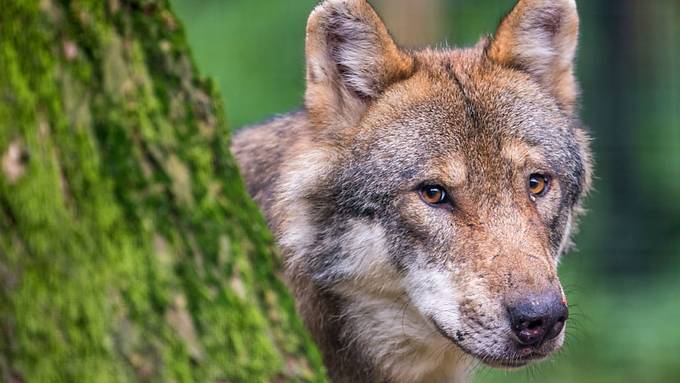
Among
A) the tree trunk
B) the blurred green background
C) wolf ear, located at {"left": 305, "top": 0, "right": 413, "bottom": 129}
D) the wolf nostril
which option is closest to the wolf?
wolf ear, located at {"left": 305, "top": 0, "right": 413, "bottom": 129}

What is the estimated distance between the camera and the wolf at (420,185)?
434 cm

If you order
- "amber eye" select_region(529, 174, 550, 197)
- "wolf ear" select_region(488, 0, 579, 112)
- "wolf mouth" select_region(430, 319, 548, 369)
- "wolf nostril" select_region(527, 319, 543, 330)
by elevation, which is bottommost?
"wolf mouth" select_region(430, 319, 548, 369)

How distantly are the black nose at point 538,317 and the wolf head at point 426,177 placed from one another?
10 cm

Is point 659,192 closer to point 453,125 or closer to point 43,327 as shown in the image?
point 453,125

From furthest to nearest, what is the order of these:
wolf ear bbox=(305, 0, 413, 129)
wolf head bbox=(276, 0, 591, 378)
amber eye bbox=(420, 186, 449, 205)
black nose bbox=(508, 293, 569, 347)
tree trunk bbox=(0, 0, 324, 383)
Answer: wolf ear bbox=(305, 0, 413, 129) < amber eye bbox=(420, 186, 449, 205) < wolf head bbox=(276, 0, 591, 378) < black nose bbox=(508, 293, 569, 347) < tree trunk bbox=(0, 0, 324, 383)

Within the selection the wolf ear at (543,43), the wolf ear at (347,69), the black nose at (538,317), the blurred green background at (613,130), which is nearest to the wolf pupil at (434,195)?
the wolf ear at (347,69)

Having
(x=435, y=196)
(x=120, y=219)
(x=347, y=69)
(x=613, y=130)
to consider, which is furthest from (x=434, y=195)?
(x=613, y=130)

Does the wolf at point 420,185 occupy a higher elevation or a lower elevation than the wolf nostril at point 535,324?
higher

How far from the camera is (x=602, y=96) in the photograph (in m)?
10.1

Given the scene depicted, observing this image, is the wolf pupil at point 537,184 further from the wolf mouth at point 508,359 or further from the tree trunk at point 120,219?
the tree trunk at point 120,219

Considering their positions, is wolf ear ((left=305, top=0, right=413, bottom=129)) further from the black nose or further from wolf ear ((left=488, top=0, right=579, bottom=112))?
the black nose

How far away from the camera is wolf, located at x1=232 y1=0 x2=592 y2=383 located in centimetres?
434

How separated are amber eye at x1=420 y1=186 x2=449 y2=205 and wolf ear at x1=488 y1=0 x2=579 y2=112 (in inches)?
35.2

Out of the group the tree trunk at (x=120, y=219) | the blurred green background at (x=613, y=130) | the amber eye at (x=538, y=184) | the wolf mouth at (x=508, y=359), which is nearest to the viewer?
the tree trunk at (x=120, y=219)
